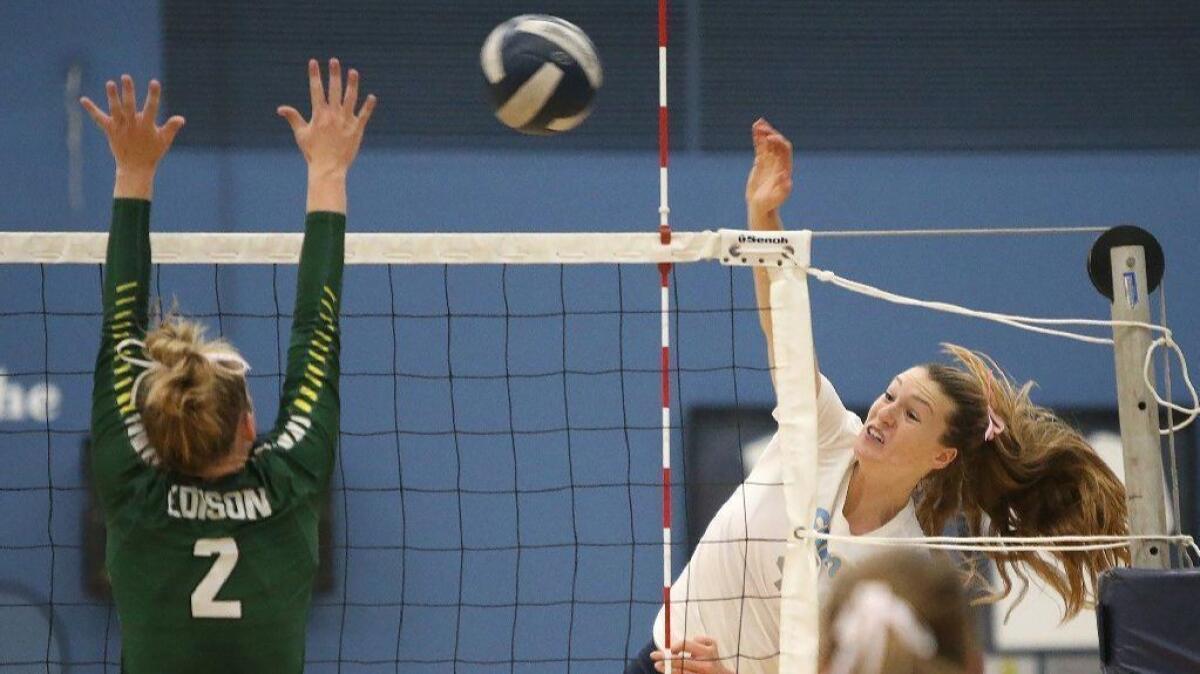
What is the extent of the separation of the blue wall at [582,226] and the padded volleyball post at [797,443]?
2784 millimetres

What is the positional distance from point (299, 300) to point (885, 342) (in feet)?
13.7

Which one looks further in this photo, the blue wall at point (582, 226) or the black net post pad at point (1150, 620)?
the blue wall at point (582, 226)

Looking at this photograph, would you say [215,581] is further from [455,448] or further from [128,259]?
[455,448]

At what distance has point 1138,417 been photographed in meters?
3.51

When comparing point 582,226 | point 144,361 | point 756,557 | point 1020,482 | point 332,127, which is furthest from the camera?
point 582,226

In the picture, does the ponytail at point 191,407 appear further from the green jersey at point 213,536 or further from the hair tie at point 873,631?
the hair tie at point 873,631

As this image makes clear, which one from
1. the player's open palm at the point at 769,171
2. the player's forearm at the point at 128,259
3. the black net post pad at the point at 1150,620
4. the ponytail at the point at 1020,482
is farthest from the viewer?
the ponytail at the point at 1020,482

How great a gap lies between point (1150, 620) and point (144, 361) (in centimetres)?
209

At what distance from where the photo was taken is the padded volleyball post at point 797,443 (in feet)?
11.3

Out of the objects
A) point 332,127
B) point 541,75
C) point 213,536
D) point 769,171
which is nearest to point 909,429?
point 769,171

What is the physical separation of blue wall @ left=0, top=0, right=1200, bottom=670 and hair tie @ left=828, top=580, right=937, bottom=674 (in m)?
2.66

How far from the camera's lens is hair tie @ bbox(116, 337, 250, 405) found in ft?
8.53

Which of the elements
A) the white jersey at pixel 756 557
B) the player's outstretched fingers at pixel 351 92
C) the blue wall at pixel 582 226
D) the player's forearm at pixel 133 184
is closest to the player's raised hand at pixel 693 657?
the white jersey at pixel 756 557

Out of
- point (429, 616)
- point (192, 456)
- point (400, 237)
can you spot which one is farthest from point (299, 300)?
point (429, 616)
